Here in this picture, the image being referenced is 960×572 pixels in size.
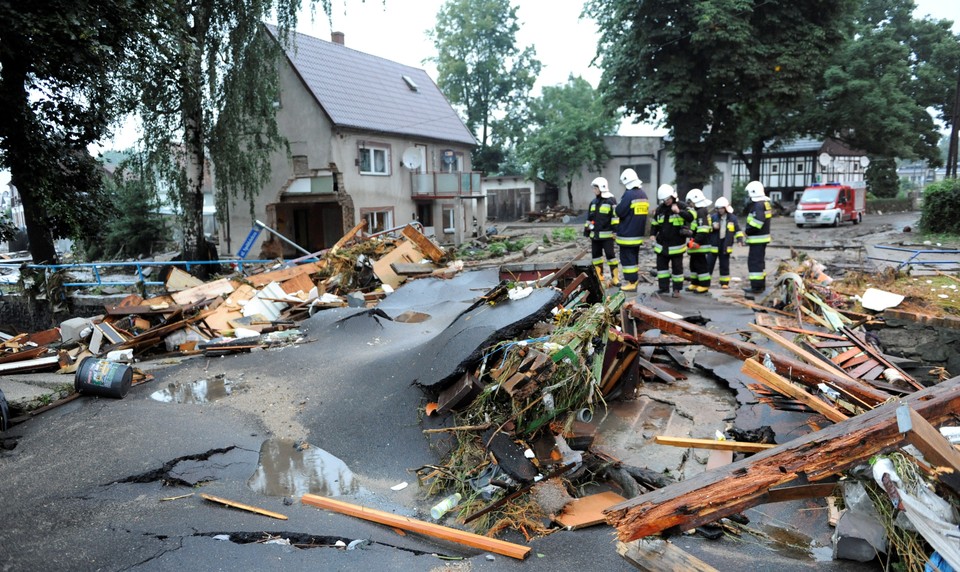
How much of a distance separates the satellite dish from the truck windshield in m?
17.0

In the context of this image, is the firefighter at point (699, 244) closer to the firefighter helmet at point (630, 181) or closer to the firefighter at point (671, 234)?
the firefighter at point (671, 234)

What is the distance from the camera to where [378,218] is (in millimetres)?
25047

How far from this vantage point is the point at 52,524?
163 inches

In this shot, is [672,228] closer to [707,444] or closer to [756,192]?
[756,192]

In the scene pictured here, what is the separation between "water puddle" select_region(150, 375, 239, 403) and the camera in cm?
674

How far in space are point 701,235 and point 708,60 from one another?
16.0 metres

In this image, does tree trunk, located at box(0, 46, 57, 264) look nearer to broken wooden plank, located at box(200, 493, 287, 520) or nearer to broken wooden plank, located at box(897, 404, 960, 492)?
broken wooden plank, located at box(200, 493, 287, 520)

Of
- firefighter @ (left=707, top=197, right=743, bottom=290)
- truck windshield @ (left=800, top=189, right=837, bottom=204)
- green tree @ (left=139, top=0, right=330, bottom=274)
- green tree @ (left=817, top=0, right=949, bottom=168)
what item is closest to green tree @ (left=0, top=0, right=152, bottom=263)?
green tree @ (left=139, top=0, right=330, bottom=274)

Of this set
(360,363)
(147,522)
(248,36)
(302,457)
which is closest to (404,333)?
(360,363)

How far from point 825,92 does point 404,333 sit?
34.2m

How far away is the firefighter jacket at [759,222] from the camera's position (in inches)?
402

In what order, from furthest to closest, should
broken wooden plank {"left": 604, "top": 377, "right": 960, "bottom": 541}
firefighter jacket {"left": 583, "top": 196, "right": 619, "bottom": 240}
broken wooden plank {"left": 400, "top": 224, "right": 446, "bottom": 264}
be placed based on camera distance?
1. broken wooden plank {"left": 400, "top": 224, "right": 446, "bottom": 264}
2. firefighter jacket {"left": 583, "top": 196, "right": 619, "bottom": 240}
3. broken wooden plank {"left": 604, "top": 377, "right": 960, "bottom": 541}

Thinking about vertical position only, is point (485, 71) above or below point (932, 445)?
above

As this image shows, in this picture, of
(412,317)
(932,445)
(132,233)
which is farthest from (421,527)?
(132,233)
